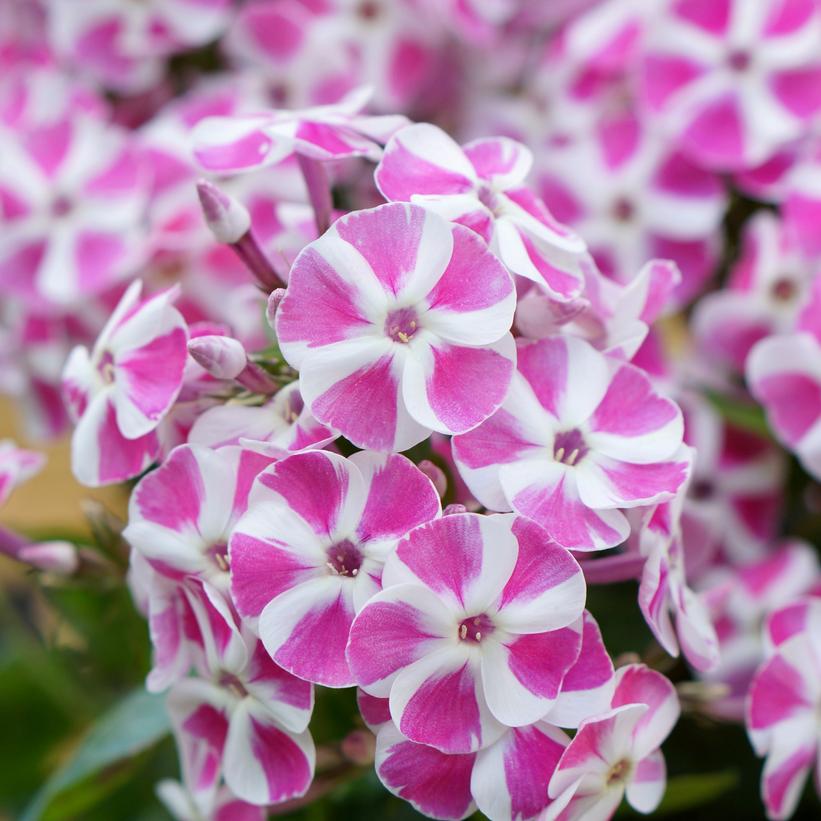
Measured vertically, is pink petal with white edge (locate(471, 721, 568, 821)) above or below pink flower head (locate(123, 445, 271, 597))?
below

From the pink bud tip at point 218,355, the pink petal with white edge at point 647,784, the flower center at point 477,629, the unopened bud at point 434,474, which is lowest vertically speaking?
the pink petal with white edge at point 647,784

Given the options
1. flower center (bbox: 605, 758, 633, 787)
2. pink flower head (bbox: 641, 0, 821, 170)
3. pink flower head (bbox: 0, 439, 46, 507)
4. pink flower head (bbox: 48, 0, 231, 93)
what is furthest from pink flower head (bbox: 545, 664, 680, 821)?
pink flower head (bbox: 48, 0, 231, 93)

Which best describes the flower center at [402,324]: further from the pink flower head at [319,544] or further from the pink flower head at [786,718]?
the pink flower head at [786,718]

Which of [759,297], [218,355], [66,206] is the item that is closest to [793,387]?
[759,297]

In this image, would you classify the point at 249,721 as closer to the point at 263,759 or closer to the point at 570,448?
the point at 263,759

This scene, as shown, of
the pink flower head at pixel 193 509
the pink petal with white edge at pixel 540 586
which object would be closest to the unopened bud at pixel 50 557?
the pink flower head at pixel 193 509

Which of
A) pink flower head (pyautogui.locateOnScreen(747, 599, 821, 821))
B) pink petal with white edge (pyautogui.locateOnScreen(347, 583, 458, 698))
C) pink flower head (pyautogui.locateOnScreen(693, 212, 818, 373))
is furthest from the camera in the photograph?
pink flower head (pyautogui.locateOnScreen(693, 212, 818, 373))

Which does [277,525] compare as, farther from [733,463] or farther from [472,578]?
[733,463]

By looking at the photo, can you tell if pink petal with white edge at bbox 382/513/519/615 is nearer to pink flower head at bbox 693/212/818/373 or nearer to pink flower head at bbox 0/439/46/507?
pink flower head at bbox 0/439/46/507
